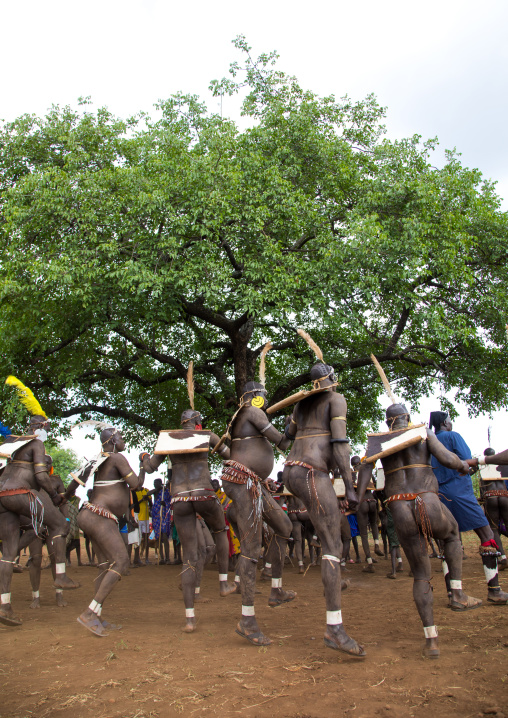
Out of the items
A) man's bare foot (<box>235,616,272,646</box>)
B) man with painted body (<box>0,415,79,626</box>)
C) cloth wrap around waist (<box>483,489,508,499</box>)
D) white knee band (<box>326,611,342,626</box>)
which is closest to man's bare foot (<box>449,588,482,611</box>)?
white knee band (<box>326,611,342,626</box>)

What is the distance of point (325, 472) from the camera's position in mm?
5176

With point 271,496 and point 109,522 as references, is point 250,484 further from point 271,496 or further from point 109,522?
point 109,522

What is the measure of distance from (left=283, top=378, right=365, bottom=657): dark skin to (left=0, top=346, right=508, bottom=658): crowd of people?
10 millimetres

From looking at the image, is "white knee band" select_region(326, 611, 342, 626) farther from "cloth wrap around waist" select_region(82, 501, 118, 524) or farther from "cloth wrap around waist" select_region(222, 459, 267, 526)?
"cloth wrap around waist" select_region(82, 501, 118, 524)

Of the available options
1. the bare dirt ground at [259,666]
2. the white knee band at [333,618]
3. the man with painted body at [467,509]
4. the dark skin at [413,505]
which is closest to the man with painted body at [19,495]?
the bare dirt ground at [259,666]

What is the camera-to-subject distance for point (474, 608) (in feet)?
20.7

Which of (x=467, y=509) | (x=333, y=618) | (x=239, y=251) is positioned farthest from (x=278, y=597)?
(x=239, y=251)

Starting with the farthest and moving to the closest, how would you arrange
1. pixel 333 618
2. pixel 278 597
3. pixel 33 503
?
pixel 33 503, pixel 278 597, pixel 333 618

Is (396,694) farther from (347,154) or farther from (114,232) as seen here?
(347,154)

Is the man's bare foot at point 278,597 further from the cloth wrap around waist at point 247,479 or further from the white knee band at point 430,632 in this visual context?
the white knee band at point 430,632

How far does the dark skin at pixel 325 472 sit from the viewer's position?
477 cm

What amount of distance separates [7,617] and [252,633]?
3.09 metres

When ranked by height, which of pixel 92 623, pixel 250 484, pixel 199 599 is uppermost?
pixel 250 484

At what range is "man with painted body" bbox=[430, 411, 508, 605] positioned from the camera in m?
6.52
